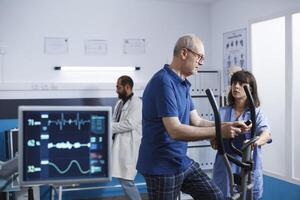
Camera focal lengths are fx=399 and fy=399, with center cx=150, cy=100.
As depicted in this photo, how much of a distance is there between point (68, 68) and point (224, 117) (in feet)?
7.95

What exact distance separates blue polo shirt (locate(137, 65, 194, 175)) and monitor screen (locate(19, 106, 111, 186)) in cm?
46

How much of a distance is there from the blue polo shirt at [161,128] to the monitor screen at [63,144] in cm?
46

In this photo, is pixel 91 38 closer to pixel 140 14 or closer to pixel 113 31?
pixel 113 31

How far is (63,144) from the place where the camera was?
1641 mm

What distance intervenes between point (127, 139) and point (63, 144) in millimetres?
2552

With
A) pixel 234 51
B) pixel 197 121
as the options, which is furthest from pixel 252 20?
pixel 197 121

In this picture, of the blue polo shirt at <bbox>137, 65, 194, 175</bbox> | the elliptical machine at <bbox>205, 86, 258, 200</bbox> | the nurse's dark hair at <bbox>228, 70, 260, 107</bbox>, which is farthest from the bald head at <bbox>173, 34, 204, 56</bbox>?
the nurse's dark hair at <bbox>228, 70, 260, 107</bbox>

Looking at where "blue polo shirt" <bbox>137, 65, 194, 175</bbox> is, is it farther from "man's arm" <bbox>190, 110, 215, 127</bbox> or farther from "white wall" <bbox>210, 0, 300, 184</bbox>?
"white wall" <bbox>210, 0, 300, 184</bbox>

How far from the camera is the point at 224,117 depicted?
272 centimetres

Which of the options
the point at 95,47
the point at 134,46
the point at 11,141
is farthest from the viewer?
the point at 134,46

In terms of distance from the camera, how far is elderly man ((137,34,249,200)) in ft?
6.72

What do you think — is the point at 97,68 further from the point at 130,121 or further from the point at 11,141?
the point at 11,141

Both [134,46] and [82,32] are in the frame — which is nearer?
[82,32]

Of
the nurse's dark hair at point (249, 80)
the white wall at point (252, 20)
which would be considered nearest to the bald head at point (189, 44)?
the nurse's dark hair at point (249, 80)
